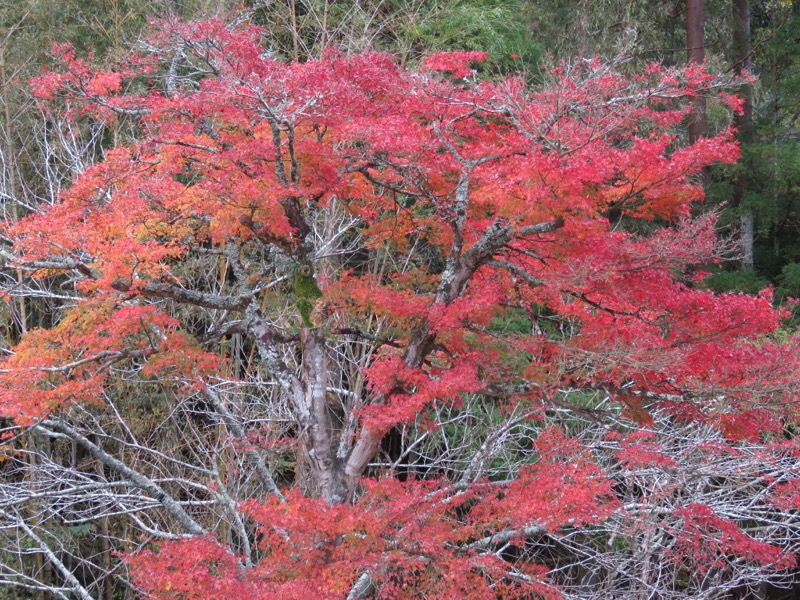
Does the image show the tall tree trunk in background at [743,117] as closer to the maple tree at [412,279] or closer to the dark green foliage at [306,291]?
the maple tree at [412,279]

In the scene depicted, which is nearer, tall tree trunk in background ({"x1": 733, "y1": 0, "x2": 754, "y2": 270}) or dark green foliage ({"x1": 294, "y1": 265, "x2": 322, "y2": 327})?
dark green foliage ({"x1": 294, "y1": 265, "x2": 322, "y2": 327})

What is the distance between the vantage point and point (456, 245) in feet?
20.8

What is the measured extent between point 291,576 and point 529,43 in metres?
9.21

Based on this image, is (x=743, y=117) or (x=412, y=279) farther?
(x=743, y=117)

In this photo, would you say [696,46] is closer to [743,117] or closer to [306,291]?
[743,117]

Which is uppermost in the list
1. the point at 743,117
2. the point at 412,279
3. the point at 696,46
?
the point at 696,46

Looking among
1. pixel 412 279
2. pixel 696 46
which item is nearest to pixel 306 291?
pixel 412 279

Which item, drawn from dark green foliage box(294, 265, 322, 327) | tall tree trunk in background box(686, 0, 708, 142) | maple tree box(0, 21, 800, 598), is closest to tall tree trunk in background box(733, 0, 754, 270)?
tall tree trunk in background box(686, 0, 708, 142)

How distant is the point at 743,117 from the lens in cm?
1291

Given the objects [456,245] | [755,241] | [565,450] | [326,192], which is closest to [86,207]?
[326,192]

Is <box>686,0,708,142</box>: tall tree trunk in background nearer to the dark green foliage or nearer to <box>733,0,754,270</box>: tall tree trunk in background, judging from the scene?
<box>733,0,754,270</box>: tall tree trunk in background

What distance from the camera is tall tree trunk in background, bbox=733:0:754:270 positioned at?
12.6 m

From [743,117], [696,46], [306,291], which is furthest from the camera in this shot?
[743,117]

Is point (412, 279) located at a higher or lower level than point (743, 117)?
lower
